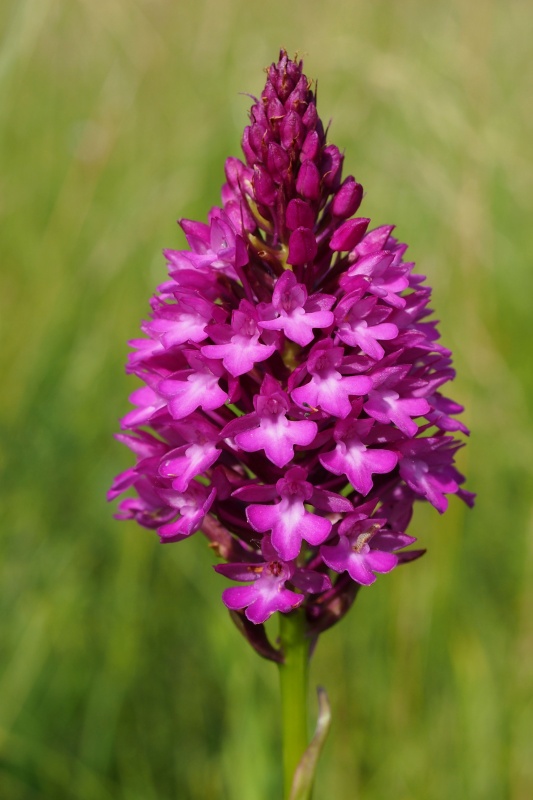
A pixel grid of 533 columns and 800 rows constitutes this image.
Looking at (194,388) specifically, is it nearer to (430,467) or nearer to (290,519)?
(290,519)

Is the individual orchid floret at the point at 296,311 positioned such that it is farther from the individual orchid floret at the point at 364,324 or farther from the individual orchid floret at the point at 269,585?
the individual orchid floret at the point at 269,585

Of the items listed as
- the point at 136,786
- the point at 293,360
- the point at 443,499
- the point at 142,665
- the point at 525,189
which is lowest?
the point at 136,786

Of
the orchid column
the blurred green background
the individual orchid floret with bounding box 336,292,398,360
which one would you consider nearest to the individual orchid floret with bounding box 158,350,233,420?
the orchid column

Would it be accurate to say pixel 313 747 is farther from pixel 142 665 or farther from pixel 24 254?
pixel 24 254

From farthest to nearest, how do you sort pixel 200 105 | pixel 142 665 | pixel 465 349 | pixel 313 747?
pixel 200 105 < pixel 465 349 < pixel 142 665 < pixel 313 747

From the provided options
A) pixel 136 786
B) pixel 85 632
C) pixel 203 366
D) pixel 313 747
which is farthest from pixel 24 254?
pixel 313 747

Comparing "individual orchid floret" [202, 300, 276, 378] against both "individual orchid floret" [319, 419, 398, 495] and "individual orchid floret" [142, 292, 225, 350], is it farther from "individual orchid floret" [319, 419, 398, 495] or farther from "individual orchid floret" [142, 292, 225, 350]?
"individual orchid floret" [319, 419, 398, 495]
